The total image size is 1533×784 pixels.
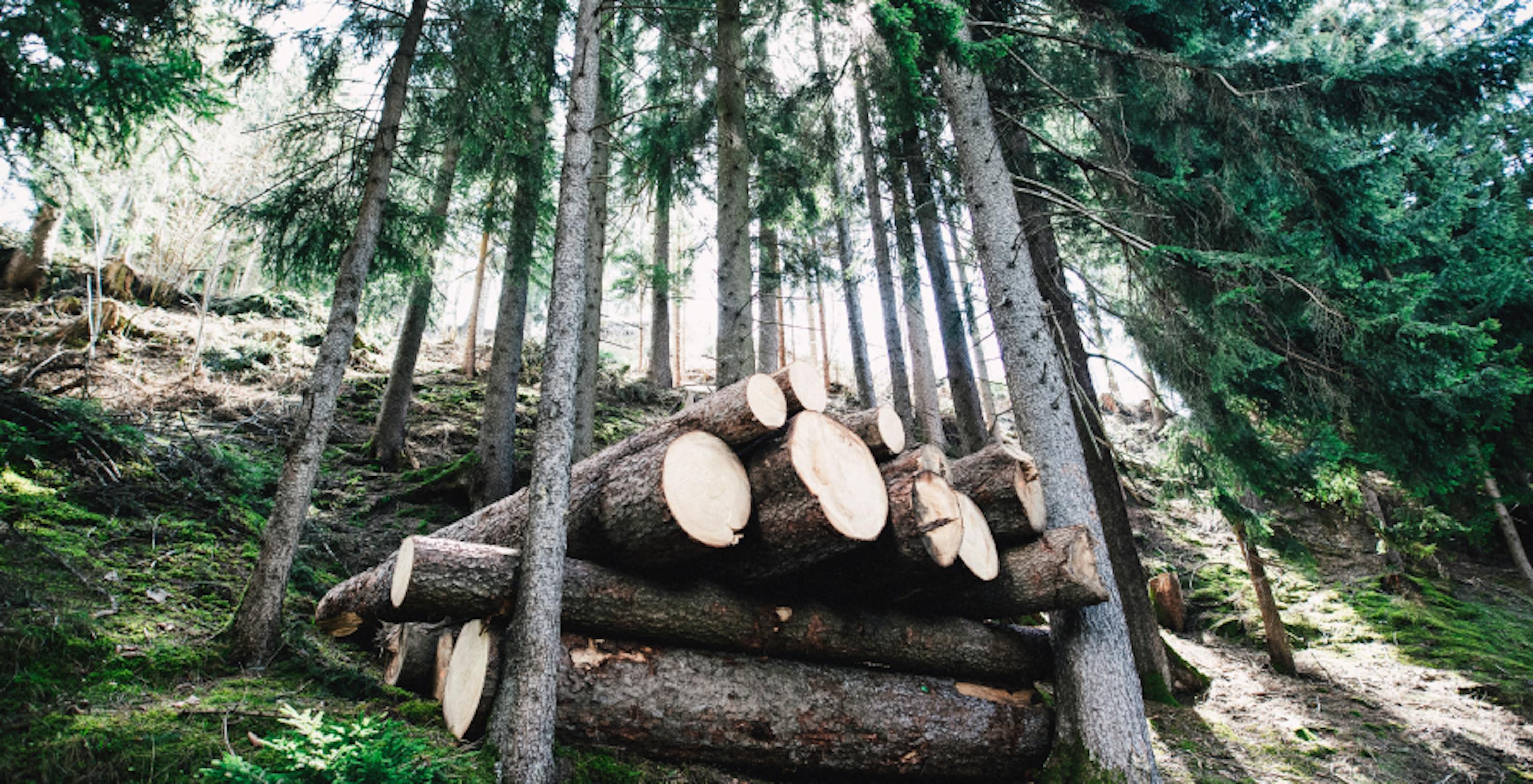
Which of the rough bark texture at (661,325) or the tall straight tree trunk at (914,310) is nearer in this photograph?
the tall straight tree trunk at (914,310)

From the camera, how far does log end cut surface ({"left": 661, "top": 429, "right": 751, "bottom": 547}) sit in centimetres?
365

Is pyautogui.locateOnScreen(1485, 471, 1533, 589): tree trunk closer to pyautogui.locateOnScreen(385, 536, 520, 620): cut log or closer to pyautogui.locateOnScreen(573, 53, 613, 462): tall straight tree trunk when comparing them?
pyautogui.locateOnScreen(573, 53, 613, 462): tall straight tree trunk

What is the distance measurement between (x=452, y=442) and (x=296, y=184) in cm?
488

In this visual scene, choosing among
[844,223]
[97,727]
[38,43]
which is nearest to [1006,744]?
[97,727]

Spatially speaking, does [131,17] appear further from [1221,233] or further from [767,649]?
[1221,233]

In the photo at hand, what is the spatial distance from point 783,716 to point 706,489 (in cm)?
158

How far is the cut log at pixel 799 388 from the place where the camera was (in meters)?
4.23

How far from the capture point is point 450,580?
361 cm

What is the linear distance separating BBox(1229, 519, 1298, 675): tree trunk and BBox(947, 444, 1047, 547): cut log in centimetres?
519

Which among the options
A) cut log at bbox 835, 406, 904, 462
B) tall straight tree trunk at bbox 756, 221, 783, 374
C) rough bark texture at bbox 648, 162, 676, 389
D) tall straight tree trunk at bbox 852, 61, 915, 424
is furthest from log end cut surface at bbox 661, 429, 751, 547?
rough bark texture at bbox 648, 162, 676, 389

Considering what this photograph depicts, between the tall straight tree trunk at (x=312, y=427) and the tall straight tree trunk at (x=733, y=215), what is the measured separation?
329cm

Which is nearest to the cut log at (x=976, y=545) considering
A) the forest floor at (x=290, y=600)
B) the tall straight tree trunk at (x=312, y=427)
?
the forest floor at (x=290, y=600)

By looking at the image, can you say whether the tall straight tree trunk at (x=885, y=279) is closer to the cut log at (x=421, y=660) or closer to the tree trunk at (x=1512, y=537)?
the cut log at (x=421, y=660)

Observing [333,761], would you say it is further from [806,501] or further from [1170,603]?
[1170,603]
